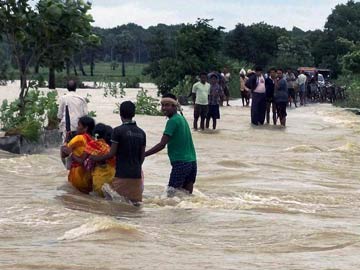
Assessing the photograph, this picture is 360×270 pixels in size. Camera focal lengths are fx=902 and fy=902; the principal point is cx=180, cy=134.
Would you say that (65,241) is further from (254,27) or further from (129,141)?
(254,27)

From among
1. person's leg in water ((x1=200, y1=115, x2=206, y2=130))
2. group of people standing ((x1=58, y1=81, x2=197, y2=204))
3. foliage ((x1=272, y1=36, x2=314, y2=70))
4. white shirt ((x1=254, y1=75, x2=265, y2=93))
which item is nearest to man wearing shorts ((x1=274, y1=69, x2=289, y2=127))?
white shirt ((x1=254, y1=75, x2=265, y2=93))

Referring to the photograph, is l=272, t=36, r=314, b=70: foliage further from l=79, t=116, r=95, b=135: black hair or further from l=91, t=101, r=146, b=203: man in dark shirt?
l=91, t=101, r=146, b=203: man in dark shirt

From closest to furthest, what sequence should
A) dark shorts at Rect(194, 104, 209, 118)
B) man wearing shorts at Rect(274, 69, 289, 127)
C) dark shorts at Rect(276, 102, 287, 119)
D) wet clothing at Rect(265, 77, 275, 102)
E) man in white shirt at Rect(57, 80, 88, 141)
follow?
man in white shirt at Rect(57, 80, 88, 141), dark shorts at Rect(194, 104, 209, 118), wet clothing at Rect(265, 77, 275, 102), man wearing shorts at Rect(274, 69, 289, 127), dark shorts at Rect(276, 102, 287, 119)

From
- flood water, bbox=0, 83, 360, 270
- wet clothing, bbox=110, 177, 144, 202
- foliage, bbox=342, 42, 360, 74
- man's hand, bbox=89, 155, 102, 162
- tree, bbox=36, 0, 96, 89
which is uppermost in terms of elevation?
tree, bbox=36, 0, 96, 89

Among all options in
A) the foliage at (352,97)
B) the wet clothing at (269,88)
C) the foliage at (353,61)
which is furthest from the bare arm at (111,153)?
the foliage at (353,61)

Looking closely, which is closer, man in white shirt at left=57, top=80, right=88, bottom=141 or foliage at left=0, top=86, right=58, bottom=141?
man in white shirt at left=57, top=80, right=88, bottom=141

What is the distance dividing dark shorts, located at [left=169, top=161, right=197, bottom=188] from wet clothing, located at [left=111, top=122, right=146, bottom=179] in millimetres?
437

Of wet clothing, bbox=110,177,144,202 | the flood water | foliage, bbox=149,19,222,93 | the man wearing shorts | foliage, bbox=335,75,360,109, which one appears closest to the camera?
the flood water

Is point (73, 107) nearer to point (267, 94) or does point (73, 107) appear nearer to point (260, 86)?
point (260, 86)

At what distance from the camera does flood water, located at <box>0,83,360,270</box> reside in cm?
703

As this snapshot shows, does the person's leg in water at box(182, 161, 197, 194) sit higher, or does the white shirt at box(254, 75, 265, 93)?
the white shirt at box(254, 75, 265, 93)

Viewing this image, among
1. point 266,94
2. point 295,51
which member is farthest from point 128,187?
point 295,51

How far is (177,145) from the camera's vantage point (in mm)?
9602

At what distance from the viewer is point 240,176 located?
13484mm
